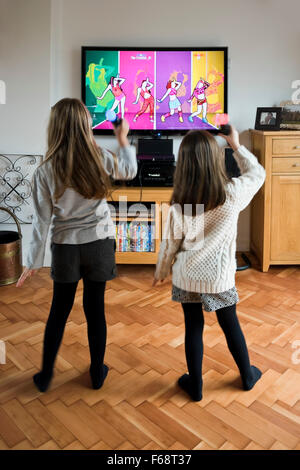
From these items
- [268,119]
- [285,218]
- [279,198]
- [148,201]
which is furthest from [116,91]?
[285,218]

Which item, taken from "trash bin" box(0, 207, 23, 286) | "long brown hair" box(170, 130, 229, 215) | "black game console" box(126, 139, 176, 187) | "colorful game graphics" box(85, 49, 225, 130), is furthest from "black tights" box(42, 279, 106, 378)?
"colorful game graphics" box(85, 49, 225, 130)

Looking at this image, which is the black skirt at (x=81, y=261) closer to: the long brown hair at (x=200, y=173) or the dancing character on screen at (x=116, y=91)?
the long brown hair at (x=200, y=173)

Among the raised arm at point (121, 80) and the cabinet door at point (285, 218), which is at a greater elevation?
the raised arm at point (121, 80)

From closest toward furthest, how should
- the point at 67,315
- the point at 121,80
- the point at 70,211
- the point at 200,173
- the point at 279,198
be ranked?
the point at 200,173 → the point at 70,211 → the point at 67,315 → the point at 279,198 → the point at 121,80

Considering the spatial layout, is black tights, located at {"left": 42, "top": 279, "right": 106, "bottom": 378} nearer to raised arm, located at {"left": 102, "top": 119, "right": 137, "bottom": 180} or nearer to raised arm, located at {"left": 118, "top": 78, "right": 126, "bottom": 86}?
raised arm, located at {"left": 102, "top": 119, "right": 137, "bottom": 180}

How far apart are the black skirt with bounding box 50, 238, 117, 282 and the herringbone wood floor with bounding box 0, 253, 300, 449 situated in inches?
21.1

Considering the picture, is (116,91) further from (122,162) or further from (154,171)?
(122,162)

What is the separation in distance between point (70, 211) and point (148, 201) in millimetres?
1750

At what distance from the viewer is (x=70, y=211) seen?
5.85 ft

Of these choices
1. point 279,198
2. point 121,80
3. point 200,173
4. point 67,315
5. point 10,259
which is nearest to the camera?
point 200,173

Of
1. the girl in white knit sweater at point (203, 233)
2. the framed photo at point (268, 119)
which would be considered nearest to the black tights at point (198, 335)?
the girl in white knit sweater at point (203, 233)

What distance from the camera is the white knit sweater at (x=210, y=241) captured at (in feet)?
5.76

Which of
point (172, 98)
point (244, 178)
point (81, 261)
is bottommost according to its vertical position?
point (81, 261)
